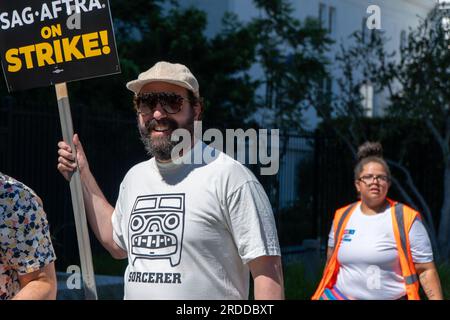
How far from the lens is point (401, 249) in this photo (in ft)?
19.2

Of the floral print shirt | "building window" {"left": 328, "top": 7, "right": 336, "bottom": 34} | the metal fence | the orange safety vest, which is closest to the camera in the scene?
the floral print shirt

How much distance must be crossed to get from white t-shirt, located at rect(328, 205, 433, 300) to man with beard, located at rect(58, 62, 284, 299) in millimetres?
2291

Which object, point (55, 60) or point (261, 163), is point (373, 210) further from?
point (261, 163)

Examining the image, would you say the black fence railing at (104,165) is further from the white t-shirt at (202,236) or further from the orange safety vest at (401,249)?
the white t-shirt at (202,236)

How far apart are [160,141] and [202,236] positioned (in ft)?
1.52

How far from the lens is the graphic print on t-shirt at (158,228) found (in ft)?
12.1

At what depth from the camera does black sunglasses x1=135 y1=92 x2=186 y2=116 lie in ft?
12.9

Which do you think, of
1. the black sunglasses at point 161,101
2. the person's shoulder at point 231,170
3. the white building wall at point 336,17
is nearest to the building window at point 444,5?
the white building wall at point 336,17

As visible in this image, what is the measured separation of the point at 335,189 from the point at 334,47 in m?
14.9

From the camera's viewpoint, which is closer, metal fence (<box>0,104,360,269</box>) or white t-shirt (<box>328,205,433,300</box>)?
white t-shirt (<box>328,205,433,300</box>)

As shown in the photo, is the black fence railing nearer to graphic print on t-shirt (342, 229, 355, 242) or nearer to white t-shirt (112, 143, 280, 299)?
graphic print on t-shirt (342, 229, 355, 242)

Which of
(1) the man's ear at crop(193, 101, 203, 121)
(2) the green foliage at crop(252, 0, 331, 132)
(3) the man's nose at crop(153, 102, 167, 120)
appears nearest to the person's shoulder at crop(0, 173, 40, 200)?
(3) the man's nose at crop(153, 102, 167, 120)

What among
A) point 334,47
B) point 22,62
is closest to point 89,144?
point 22,62
